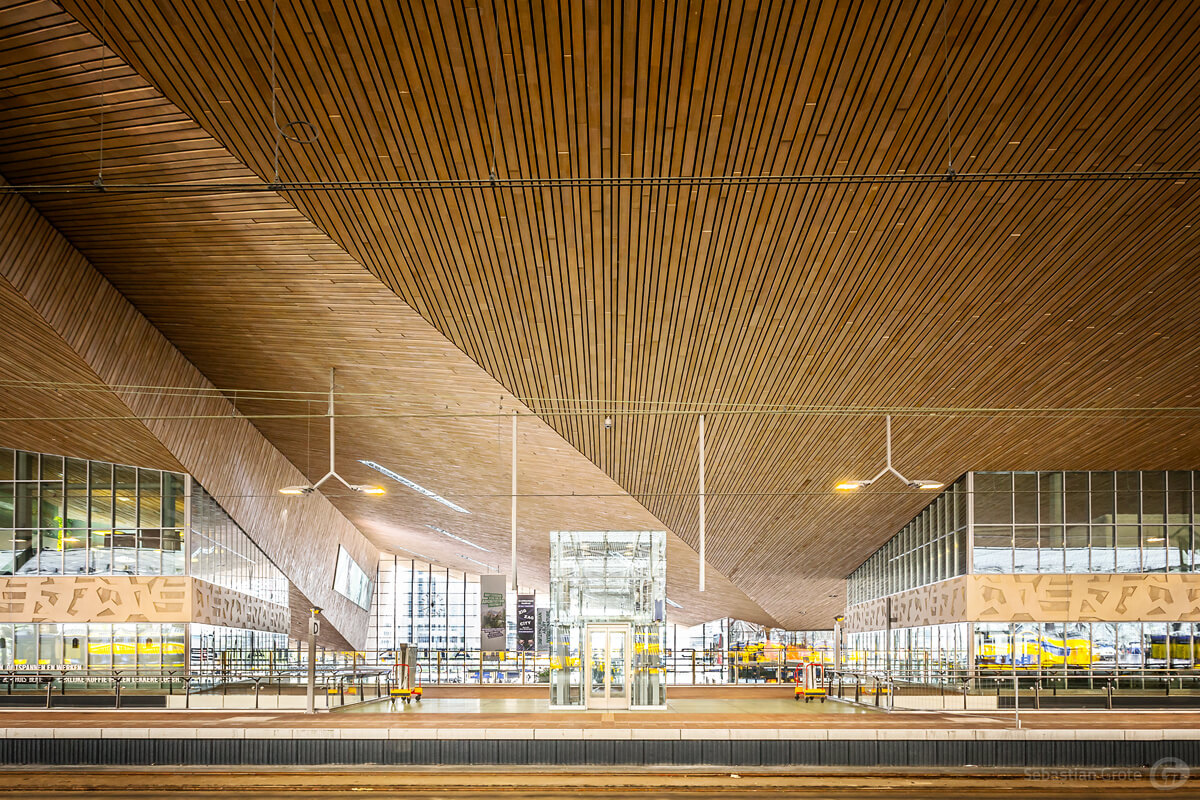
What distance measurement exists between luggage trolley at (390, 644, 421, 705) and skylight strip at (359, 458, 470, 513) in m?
4.24

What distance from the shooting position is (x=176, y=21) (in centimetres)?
955

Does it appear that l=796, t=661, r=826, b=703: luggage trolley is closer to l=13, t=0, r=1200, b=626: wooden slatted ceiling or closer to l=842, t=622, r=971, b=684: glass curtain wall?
l=842, t=622, r=971, b=684: glass curtain wall

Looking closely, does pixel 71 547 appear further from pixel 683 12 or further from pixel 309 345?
pixel 683 12

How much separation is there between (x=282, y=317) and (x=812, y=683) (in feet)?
54.4

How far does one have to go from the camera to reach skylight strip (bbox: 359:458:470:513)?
95.7 feet

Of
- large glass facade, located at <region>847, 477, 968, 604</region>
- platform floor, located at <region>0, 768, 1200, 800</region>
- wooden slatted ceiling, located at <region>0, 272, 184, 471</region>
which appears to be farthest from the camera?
large glass facade, located at <region>847, 477, 968, 604</region>

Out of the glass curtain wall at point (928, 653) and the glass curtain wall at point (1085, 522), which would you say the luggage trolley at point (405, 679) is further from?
the glass curtain wall at point (1085, 522)

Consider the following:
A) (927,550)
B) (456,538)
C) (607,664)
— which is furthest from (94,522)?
(927,550)

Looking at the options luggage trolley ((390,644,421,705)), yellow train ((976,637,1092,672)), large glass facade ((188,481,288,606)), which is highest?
large glass facade ((188,481,288,606))

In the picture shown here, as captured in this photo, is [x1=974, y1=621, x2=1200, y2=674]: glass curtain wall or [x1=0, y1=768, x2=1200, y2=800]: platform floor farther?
[x1=974, y1=621, x2=1200, y2=674]: glass curtain wall

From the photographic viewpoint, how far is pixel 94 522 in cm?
2673

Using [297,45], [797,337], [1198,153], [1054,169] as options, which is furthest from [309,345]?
[1198,153]

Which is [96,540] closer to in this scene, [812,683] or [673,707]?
[673,707]

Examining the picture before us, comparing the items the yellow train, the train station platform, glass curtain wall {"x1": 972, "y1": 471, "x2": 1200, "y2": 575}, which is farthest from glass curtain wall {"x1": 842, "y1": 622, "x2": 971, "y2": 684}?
the train station platform
